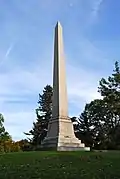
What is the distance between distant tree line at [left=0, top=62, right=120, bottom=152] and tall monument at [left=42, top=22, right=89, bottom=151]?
15.2 m

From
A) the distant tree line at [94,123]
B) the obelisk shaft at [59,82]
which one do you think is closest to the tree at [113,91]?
the distant tree line at [94,123]

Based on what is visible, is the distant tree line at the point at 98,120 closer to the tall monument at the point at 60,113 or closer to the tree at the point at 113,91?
the tree at the point at 113,91

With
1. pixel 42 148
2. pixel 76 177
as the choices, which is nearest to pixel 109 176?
pixel 76 177

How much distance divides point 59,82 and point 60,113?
232 centimetres

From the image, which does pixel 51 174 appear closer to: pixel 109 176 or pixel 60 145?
pixel 109 176

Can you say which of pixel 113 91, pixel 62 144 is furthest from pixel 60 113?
pixel 113 91

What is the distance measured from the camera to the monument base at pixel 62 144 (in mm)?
22734

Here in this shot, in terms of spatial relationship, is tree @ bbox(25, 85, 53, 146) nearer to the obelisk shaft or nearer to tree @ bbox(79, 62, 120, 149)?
tree @ bbox(79, 62, 120, 149)

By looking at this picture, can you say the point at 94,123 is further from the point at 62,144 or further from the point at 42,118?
the point at 62,144

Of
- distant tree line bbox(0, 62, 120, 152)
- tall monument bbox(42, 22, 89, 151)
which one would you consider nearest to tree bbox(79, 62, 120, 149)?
distant tree line bbox(0, 62, 120, 152)

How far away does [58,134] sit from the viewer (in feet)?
78.4

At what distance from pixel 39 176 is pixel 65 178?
37.1 inches

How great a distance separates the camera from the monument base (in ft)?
74.6

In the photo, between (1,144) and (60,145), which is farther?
(1,144)
